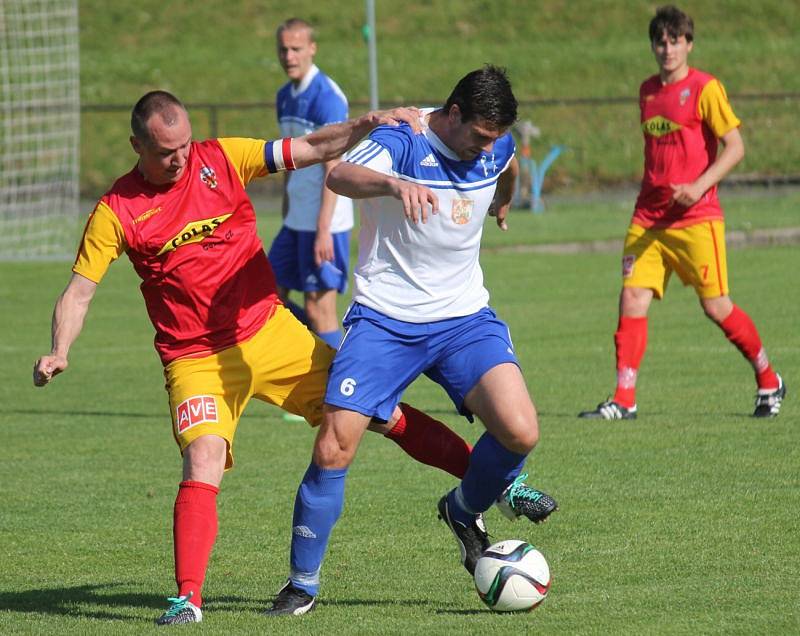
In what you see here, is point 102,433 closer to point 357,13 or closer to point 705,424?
point 705,424

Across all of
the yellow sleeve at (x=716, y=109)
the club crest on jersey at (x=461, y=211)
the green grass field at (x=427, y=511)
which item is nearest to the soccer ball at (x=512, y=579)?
the green grass field at (x=427, y=511)

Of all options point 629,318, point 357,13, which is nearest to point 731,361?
point 629,318

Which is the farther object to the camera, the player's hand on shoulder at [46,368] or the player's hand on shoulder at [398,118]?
the player's hand on shoulder at [398,118]

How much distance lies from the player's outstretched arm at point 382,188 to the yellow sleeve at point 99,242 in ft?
2.88

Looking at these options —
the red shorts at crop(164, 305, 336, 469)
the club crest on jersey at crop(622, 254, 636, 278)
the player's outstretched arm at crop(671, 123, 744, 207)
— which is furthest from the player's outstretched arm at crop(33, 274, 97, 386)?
the club crest on jersey at crop(622, 254, 636, 278)

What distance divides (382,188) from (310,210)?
15.5 feet

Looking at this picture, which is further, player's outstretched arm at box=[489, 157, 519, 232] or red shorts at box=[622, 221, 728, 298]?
red shorts at box=[622, 221, 728, 298]

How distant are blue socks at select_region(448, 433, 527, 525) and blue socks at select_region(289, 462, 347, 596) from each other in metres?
0.55

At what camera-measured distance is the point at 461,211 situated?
5.83 metres

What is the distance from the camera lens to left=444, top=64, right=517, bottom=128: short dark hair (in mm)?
5547

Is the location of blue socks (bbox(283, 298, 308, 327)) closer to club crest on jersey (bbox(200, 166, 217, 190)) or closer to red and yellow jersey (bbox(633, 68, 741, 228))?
red and yellow jersey (bbox(633, 68, 741, 228))

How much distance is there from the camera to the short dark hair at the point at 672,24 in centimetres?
938

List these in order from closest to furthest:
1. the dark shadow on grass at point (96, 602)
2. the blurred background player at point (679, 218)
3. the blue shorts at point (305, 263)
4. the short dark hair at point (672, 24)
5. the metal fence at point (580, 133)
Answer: the dark shadow on grass at point (96, 602)
the short dark hair at point (672, 24)
the blurred background player at point (679, 218)
the blue shorts at point (305, 263)
the metal fence at point (580, 133)

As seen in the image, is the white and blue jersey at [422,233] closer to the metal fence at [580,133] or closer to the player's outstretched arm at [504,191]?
the player's outstretched arm at [504,191]
